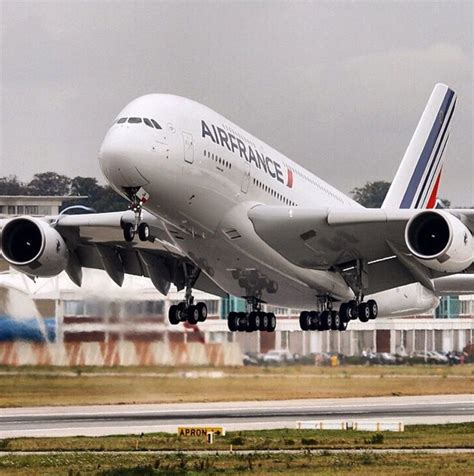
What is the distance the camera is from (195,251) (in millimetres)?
37281

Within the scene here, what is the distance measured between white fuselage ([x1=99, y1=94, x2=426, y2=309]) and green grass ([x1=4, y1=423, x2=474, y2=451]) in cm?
425

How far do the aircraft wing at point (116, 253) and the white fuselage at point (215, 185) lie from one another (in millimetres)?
2130

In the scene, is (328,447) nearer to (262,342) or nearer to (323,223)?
(323,223)

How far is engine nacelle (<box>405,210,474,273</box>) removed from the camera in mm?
36000

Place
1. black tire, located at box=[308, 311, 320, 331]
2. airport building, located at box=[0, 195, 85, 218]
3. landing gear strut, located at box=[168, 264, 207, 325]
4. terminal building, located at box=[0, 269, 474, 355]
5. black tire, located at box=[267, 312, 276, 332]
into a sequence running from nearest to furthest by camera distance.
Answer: landing gear strut, located at box=[168, 264, 207, 325], black tire, located at box=[308, 311, 320, 331], black tire, located at box=[267, 312, 276, 332], terminal building, located at box=[0, 269, 474, 355], airport building, located at box=[0, 195, 85, 218]

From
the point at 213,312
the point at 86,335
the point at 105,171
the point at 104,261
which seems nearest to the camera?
the point at 105,171

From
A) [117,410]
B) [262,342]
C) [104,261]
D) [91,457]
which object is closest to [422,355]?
[262,342]

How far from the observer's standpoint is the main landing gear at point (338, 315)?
136ft

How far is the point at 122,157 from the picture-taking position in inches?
1268

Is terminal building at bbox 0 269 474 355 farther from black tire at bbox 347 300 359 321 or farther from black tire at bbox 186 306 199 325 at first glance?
black tire at bbox 347 300 359 321

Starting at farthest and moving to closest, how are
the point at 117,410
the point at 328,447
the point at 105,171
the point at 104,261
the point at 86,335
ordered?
the point at 117,410 → the point at 86,335 → the point at 104,261 → the point at 328,447 → the point at 105,171

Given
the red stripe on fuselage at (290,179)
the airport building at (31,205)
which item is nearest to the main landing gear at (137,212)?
the red stripe on fuselage at (290,179)

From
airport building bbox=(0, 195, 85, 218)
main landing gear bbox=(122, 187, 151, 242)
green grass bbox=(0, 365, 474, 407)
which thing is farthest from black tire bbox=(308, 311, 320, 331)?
airport building bbox=(0, 195, 85, 218)

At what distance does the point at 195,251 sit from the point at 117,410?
1598cm
